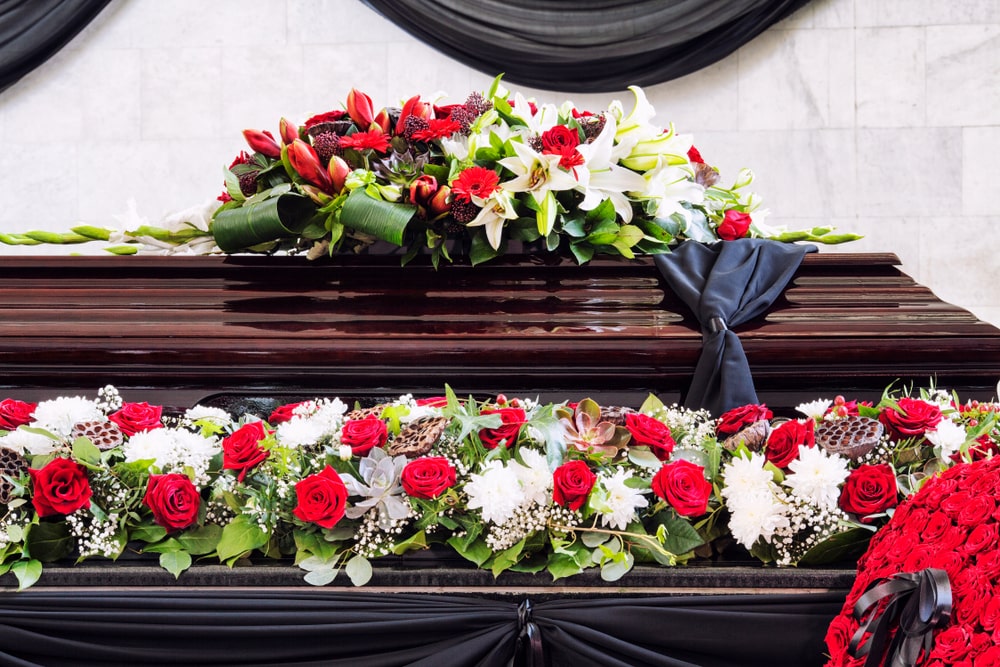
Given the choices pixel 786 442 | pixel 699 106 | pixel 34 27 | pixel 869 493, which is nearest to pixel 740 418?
pixel 786 442

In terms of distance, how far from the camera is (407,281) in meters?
1.69

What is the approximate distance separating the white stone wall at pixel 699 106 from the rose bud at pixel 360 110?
1.73m

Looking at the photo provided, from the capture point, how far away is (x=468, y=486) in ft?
3.68

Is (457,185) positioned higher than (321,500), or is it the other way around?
(457,185)

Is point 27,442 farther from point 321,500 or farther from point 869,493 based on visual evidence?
point 869,493

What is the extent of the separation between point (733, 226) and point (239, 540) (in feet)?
4.11

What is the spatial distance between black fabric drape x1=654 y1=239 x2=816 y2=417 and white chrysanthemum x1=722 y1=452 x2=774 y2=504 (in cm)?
27

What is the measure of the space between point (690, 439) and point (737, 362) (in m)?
0.25

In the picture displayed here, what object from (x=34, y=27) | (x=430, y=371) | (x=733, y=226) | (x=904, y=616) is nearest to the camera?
(x=904, y=616)

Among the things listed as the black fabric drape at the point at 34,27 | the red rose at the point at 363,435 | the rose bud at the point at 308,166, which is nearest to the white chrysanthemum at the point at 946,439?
the red rose at the point at 363,435

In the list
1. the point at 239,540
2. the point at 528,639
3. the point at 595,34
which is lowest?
the point at 528,639

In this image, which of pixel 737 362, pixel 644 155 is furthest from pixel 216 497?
pixel 644 155

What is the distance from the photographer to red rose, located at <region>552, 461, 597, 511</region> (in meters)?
1.11

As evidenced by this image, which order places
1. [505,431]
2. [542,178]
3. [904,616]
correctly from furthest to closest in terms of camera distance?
[542,178] → [505,431] → [904,616]
